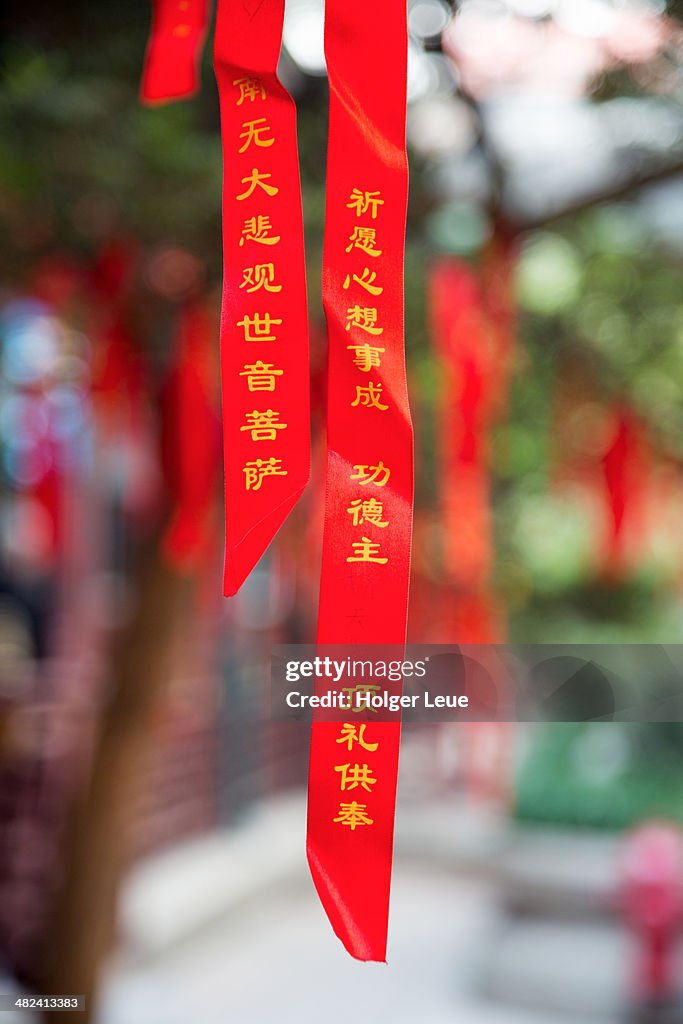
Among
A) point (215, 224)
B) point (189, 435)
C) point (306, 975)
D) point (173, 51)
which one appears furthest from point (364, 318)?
point (306, 975)

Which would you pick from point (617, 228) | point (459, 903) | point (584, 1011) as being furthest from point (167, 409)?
point (459, 903)

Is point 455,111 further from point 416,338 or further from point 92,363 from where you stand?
point 92,363

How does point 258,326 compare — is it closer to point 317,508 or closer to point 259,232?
point 259,232

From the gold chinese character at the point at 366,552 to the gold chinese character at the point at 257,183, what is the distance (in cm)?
28

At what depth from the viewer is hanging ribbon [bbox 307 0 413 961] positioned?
76cm

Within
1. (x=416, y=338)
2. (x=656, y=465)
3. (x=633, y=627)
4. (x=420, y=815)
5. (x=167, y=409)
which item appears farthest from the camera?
(x=633, y=627)

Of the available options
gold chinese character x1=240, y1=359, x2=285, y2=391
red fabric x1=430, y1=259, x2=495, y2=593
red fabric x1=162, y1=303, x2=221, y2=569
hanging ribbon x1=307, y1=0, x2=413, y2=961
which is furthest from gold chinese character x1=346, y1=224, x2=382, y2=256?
red fabric x1=430, y1=259, x2=495, y2=593

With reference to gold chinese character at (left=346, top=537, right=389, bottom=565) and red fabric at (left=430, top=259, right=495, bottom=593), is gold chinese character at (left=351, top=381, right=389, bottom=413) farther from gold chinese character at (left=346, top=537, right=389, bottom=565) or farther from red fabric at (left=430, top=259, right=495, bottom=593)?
red fabric at (left=430, top=259, right=495, bottom=593)

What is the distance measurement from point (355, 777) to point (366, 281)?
0.35m

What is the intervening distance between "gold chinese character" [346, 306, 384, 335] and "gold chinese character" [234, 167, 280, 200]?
4.7 inches

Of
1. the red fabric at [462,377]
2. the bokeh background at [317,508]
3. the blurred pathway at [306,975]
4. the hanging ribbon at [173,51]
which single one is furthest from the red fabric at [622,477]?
the hanging ribbon at [173,51]

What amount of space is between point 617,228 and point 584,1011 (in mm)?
2809

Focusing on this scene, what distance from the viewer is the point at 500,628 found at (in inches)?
217

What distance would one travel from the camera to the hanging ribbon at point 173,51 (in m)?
1.04
